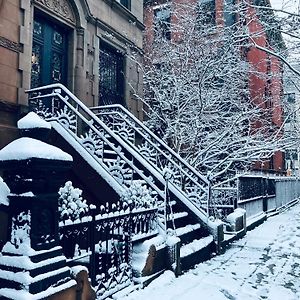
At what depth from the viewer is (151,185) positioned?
26.5 feet

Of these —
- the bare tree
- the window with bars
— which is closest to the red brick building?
the bare tree

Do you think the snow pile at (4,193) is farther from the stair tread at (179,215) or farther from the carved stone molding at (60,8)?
the carved stone molding at (60,8)

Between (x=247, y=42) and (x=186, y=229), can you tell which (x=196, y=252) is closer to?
(x=186, y=229)

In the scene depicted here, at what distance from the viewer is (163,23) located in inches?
703

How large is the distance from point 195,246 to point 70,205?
140 inches

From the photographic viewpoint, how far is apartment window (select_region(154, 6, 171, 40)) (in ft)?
56.6

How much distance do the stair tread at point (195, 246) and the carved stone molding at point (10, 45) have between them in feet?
20.5

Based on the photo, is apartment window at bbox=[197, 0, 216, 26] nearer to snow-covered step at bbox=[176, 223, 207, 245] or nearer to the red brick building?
the red brick building

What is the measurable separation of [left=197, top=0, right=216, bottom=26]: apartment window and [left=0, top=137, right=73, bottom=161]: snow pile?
40.9 ft

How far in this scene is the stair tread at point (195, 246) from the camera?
23.8 feet

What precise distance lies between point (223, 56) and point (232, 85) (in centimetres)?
220

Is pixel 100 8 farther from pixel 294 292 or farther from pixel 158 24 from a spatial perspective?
pixel 294 292

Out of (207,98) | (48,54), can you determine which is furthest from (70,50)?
(207,98)

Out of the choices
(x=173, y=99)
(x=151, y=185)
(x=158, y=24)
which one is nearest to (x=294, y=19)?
(x=151, y=185)
